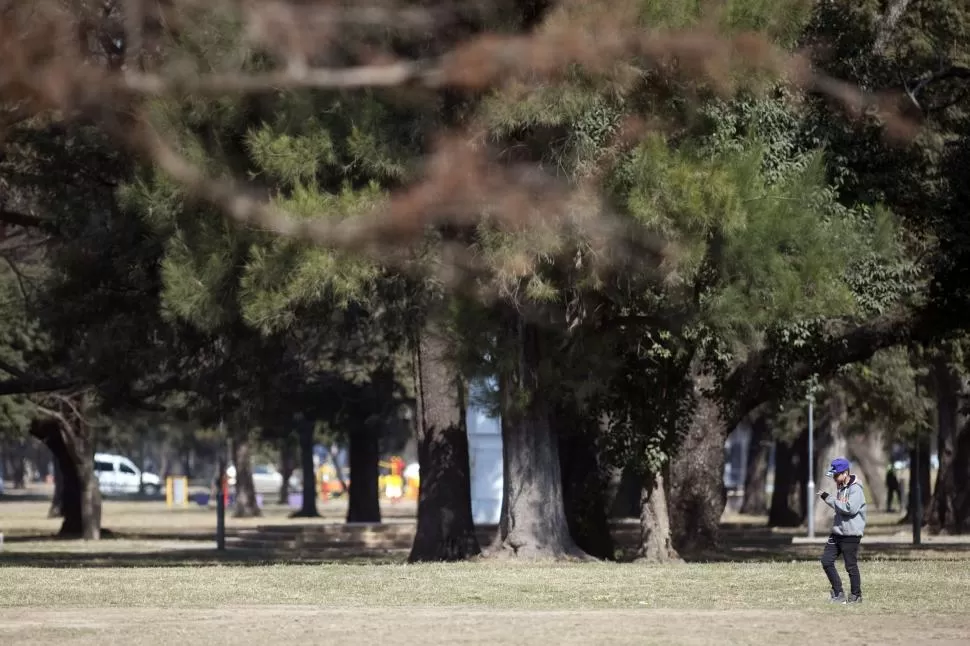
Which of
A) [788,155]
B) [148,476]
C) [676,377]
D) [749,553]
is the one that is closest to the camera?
[788,155]

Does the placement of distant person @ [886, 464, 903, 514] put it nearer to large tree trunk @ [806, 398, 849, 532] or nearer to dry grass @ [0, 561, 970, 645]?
large tree trunk @ [806, 398, 849, 532]

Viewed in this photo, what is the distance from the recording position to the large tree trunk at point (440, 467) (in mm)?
29688

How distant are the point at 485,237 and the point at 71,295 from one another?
827 cm

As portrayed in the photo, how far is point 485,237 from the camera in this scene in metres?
23.5

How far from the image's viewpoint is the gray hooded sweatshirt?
17938 millimetres

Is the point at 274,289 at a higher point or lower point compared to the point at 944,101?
lower

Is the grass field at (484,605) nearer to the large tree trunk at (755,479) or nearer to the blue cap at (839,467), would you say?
the blue cap at (839,467)

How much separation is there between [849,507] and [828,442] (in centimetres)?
3126

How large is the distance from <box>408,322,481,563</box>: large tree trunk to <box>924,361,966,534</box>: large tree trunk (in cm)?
1832

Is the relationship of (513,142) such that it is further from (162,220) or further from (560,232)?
(162,220)

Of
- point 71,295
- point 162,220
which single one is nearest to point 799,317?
point 162,220

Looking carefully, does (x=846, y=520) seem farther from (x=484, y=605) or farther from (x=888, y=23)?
(x=888, y=23)

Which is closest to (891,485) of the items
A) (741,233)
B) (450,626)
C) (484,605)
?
(741,233)

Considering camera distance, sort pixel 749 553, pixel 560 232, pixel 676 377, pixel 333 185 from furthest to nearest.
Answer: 1. pixel 749 553
2. pixel 676 377
3. pixel 333 185
4. pixel 560 232
